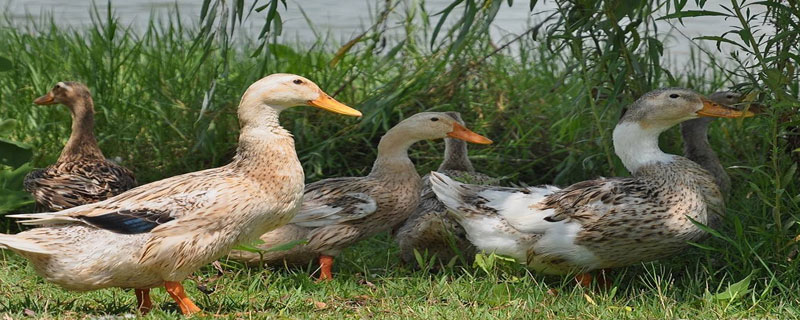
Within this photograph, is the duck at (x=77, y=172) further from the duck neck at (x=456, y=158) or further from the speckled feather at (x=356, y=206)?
the duck neck at (x=456, y=158)

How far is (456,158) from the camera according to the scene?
7145 mm

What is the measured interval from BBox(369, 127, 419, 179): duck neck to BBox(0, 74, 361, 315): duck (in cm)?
121

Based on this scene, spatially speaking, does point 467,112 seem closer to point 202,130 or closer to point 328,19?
point 202,130

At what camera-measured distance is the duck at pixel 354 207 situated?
618 cm

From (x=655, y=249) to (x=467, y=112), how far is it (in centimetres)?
237

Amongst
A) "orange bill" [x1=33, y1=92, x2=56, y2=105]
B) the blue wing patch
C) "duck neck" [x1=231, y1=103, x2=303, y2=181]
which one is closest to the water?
"orange bill" [x1=33, y1=92, x2=56, y2=105]

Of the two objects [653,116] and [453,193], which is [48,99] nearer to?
[453,193]

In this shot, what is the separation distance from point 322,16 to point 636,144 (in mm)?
5247

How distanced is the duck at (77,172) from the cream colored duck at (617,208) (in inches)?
65.8

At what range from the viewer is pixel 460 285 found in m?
5.76

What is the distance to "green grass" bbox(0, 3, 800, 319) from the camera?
5.37 meters

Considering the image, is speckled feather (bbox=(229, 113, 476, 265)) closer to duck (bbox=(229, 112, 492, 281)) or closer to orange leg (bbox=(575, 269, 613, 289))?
duck (bbox=(229, 112, 492, 281))

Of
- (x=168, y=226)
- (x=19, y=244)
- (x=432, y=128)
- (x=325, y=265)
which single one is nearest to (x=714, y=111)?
(x=432, y=128)

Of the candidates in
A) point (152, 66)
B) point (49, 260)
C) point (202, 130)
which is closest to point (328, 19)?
point (152, 66)
